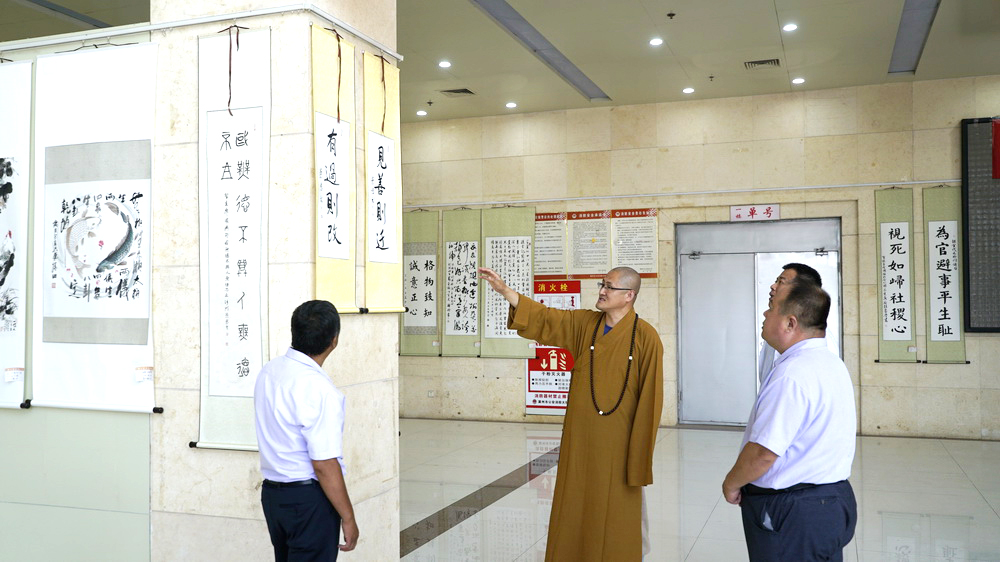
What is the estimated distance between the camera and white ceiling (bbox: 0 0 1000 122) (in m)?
6.81

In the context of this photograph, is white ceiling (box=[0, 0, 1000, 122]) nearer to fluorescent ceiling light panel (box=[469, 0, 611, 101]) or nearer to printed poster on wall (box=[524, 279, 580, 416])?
fluorescent ceiling light panel (box=[469, 0, 611, 101])

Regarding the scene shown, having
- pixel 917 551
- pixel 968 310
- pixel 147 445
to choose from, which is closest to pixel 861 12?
pixel 968 310

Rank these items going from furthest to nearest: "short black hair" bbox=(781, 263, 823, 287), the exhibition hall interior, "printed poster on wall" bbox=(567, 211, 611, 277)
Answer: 1. "printed poster on wall" bbox=(567, 211, 611, 277)
2. the exhibition hall interior
3. "short black hair" bbox=(781, 263, 823, 287)

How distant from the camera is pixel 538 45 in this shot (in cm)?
798

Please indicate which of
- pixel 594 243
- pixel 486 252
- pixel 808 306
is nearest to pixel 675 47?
pixel 594 243

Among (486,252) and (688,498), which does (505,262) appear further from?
(688,498)

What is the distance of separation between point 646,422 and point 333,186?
1.83m

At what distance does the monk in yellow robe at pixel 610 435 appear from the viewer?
401 cm

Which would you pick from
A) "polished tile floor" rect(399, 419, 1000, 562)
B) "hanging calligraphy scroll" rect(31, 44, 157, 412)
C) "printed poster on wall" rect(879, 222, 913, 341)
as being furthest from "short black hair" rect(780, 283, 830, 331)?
"printed poster on wall" rect(879, 222, 913, 341)

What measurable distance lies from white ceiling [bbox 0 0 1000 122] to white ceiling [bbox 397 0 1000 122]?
1 centimetres

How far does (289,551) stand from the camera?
9.03ft

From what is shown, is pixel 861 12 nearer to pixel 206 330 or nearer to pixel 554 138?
pixel 554 138

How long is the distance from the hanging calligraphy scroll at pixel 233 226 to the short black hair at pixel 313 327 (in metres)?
1.08

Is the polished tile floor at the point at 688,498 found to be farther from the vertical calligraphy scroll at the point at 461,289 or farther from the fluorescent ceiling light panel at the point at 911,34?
the fluorescent ceiling light panel at the point at 911,34
